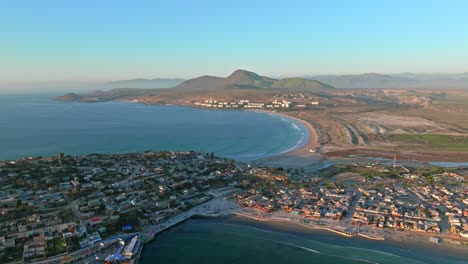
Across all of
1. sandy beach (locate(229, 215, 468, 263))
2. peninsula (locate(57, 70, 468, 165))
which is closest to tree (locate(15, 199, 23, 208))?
sandy beach (locate(229, 215, 468, 263))

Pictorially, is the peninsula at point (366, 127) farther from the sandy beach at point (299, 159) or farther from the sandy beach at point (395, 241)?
the sandy beach at point (395, 241)

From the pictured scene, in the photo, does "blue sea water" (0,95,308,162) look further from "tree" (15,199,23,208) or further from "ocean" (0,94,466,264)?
"tree" (15,199,23,208)

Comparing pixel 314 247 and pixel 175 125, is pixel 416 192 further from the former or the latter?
pixel 175 125

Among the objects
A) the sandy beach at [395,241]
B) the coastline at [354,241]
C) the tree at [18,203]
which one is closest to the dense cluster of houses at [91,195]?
the tree at [18,203]

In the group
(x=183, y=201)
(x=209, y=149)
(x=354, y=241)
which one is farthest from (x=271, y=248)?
(x=209, y=149)

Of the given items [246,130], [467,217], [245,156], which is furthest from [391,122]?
[467,217]

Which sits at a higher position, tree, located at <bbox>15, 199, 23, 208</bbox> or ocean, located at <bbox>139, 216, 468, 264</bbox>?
tree, located at <bbox>15, 199, 23, 208</bbox>
